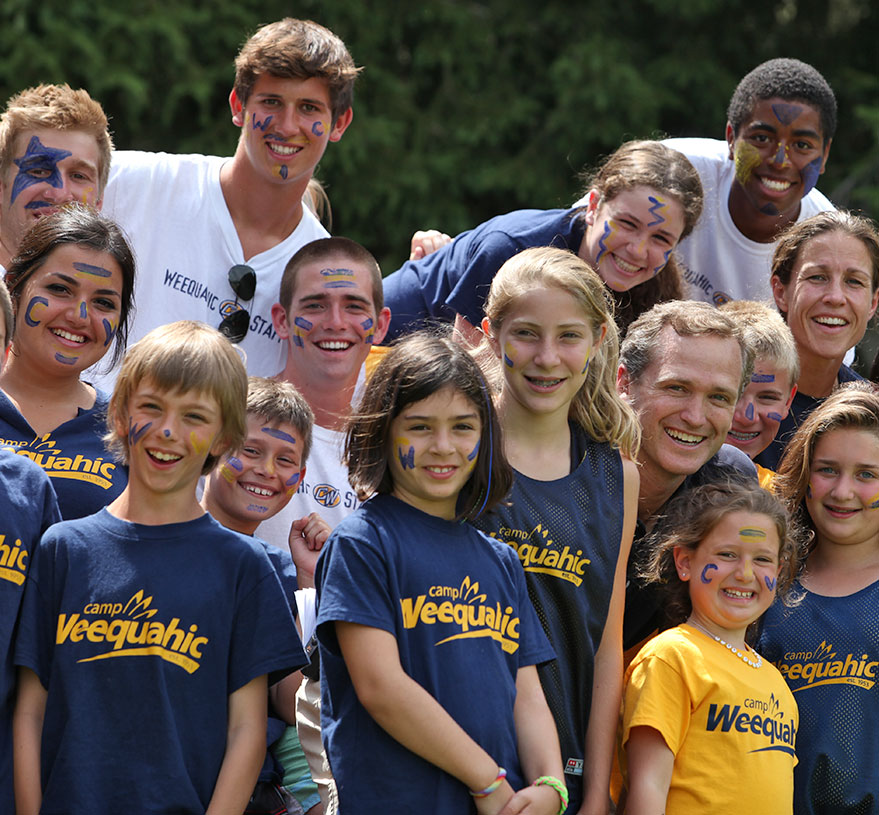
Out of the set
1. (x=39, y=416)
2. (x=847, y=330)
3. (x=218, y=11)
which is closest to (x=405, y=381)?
(x=39, y=416)

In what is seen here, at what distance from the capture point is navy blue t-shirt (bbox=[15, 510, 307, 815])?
3.17m

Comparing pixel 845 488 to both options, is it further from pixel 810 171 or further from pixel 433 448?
Result: pixel 810 171

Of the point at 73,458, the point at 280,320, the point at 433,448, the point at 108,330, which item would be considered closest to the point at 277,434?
the point at 108,330

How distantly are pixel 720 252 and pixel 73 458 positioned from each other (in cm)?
326

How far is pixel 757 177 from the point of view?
5730mm

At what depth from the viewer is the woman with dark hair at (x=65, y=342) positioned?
3709 millimetres

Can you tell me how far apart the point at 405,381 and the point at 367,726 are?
896 mm

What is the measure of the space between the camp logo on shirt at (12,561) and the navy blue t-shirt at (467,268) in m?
2.06

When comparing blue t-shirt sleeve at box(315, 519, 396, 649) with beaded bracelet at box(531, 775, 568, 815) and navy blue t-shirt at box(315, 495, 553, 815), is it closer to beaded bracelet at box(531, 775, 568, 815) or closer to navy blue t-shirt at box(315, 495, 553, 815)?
navy blue t-shirt at box(315, 495, 553, 815)

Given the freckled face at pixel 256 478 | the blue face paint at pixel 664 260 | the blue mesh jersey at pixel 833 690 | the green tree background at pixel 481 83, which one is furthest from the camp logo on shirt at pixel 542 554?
the green tree background at pixel 481 83

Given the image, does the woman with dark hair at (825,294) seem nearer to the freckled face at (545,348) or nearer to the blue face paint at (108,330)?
the freckled face at (545,348)

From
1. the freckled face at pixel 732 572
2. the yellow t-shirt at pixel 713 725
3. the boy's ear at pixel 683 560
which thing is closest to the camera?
the yellow t-shirt at pixel 713 725

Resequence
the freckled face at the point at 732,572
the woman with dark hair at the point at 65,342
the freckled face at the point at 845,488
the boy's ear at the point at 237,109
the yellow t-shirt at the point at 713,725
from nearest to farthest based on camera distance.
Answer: the yellow t-shirt at the point at 713,725
the woman with dark hair at the point at 65,342
the freckled face at the point at 732,572
the freckled face at the point at 845,488
the boy's ear at the point at 237,109

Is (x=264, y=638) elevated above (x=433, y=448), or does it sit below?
below
